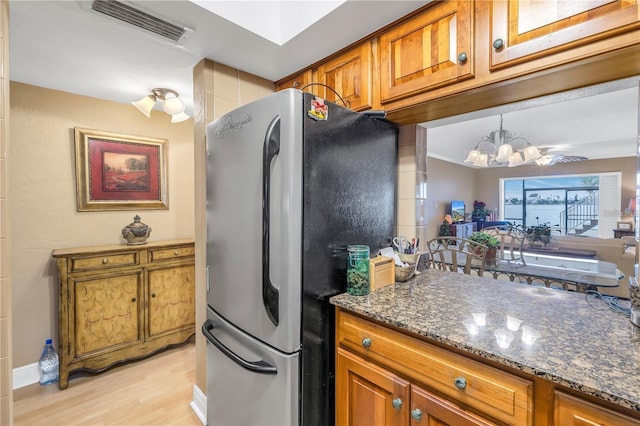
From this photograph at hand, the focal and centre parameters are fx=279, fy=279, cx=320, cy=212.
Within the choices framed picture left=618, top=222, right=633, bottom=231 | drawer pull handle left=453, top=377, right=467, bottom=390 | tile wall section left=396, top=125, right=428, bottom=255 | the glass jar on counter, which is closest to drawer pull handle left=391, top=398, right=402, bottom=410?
drawer pull handle left=453, top=377, right=467, bottom=390

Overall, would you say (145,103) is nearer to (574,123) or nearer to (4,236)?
(4,236)

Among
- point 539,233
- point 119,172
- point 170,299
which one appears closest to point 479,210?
point 539,233

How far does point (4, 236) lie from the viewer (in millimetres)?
1170

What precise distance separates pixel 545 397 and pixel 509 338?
164 millimetres

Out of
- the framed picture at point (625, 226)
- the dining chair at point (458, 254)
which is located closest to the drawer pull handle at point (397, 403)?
the dining chair at point (458, 254)

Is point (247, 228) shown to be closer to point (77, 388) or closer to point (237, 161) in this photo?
point (237, 161)

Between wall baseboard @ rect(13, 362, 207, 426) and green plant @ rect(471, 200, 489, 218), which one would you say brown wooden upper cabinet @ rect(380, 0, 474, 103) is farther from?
wall baseboard @ rect(13, 362, 207, 426)

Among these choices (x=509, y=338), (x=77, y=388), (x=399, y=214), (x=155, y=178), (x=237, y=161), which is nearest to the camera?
(x=509, y=338)

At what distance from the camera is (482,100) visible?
1.28 m

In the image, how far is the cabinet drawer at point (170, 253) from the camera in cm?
243

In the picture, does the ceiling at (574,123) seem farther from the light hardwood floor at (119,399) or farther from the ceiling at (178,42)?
the light hardwood floor at (119,399)

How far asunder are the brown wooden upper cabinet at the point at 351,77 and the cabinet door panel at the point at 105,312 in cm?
217

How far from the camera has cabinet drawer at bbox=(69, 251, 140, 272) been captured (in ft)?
6.85

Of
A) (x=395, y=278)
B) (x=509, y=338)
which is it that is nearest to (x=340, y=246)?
(x=395, y=278)
